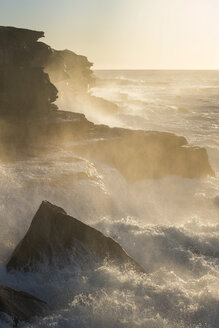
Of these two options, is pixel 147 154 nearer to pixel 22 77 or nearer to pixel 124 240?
pixel 124 240

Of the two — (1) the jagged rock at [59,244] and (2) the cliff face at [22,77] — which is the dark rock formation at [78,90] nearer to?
Answer: (2) the cliff face at [22,77]

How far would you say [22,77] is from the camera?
1927 centimetres

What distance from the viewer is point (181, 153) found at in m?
19.2

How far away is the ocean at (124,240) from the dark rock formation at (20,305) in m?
0.20

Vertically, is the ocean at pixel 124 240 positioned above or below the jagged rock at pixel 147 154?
below

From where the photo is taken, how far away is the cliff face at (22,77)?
18906 millimetres

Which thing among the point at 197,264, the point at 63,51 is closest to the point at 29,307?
the point at 197,264

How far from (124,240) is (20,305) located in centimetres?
496

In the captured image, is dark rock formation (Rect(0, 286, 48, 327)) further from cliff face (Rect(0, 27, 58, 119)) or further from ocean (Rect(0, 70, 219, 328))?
cliff face (Rect(0, 27, 58, 119))

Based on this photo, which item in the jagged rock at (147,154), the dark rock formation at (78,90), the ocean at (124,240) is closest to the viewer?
the ocean at (124,240)

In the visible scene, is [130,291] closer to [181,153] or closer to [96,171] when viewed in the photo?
[96,171]

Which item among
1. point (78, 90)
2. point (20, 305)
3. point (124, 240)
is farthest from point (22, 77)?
point (78, 90)

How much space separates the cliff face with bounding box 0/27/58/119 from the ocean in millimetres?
4256

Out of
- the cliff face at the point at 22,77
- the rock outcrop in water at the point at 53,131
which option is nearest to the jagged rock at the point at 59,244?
the rock outcrop in water at the point at 53,131
